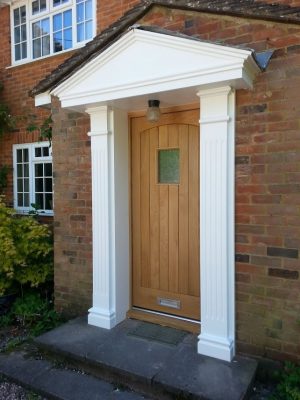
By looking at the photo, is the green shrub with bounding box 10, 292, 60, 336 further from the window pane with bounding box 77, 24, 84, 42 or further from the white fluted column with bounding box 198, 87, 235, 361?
the window pane with bounding box 77, 24, 84, 42

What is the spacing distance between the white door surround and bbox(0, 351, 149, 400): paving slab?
0.73 meters

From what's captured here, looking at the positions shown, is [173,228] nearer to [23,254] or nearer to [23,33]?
[23,254]

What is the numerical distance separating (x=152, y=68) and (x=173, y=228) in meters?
1.70

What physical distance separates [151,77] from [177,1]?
91 centimetres

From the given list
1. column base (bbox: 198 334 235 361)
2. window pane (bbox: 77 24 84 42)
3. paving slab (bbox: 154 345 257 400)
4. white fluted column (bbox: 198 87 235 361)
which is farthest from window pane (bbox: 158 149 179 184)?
window pane (bbox: 77 24 84 42)

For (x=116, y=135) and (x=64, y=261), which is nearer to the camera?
(x=116, y=135)

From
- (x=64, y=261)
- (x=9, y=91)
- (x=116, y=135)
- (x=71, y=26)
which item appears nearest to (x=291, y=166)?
(x=116, y=135)

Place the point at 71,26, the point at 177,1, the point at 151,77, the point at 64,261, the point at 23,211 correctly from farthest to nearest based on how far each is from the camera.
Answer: the point at 23,211 < the point at 71,26 < the point at 64,261 < the point at 177,1 < the point at 151,77

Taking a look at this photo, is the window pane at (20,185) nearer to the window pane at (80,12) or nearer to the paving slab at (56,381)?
the window pane at (80,12)

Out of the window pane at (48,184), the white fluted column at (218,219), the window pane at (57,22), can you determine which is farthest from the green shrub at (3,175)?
the white fluted column at (218,219)

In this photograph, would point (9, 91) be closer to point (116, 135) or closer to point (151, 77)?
point (116, 135)

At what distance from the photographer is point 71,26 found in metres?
6.31

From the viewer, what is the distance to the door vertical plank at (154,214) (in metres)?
3.96

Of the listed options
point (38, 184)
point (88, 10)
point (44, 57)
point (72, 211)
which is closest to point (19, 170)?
point (38, 184)
